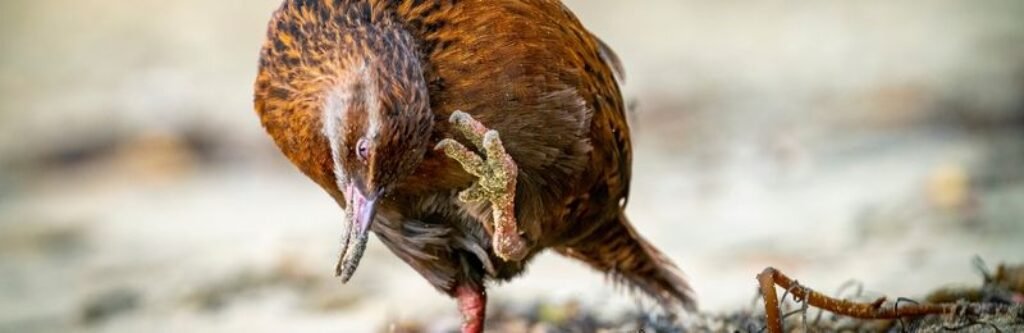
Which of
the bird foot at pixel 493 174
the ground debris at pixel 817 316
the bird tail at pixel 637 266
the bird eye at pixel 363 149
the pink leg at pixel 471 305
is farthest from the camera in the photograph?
the bird tail at pixel 637 266

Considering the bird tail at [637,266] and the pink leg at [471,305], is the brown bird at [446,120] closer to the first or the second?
the pink leg at [471,305]

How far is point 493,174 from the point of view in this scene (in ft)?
10.3

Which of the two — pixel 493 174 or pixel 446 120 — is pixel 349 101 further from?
pixel 493 174

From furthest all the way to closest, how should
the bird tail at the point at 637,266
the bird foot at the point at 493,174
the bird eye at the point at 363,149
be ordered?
the bird tail at the point at 637,266
the bird foot at the point at 493,174
the bird eye at the point at 363,149

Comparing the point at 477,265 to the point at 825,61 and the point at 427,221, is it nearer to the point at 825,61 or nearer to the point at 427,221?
the point at 427,221

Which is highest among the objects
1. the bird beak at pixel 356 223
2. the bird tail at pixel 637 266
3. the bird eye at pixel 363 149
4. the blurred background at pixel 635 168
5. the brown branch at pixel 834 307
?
the blurred background at pixel 635 168

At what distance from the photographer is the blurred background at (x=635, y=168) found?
18.7 ft

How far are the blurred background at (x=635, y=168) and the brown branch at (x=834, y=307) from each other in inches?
73.6

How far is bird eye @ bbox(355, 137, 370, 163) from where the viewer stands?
2.85 meters

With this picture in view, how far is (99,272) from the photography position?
20.2 feet

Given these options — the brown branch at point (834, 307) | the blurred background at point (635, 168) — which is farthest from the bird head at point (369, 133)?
the blurred background at point (635, 168)

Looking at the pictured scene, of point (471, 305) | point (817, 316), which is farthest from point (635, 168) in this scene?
point (817, 316)

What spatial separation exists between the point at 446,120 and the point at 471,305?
937 millimetres

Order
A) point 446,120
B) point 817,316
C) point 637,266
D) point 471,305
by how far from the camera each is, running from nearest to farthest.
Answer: point 446,120 < point 817,316 < point 471,305 < point 637,266
